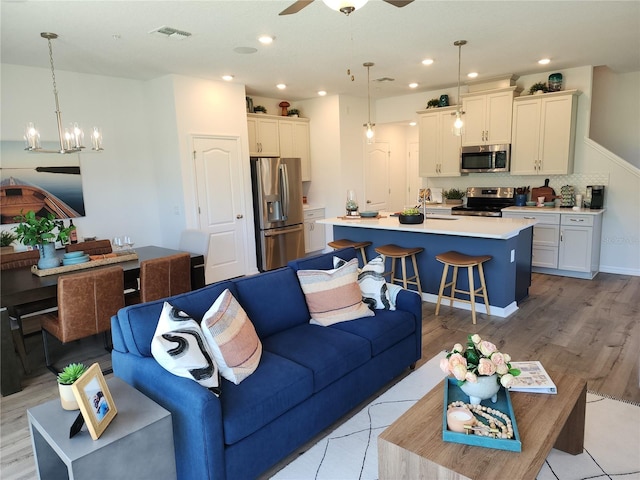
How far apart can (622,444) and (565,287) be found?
329 centimetres

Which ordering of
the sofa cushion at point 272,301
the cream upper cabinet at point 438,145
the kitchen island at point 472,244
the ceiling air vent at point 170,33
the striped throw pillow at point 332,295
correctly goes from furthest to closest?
the cream upper cabinet at point 438,145 → the kitchen island at point 472,244 → the ceiling air vent at point 170,33 → the striped throw pillow at point 332,295 → the sofa cushion at point 272,301

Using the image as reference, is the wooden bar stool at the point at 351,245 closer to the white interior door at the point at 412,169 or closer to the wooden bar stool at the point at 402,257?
the wooden bar stool at the point at 402,257

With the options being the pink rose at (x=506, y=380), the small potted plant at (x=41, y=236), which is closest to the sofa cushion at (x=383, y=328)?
the pink rose at (x=506, y=380)

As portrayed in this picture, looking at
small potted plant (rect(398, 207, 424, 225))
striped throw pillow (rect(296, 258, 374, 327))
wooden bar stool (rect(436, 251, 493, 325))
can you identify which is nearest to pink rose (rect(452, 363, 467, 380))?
striped throw pillow (rect(296, 258, 374, 327))

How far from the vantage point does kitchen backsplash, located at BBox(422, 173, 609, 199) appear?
19.3 feet

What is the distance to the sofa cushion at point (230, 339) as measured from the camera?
7.08 ft

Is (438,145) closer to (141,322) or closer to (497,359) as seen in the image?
(497,359)

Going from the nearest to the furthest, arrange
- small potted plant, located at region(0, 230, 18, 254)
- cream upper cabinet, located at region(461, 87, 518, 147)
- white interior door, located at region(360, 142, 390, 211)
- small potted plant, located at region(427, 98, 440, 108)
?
1. small potted plant, located at region(0, 230, 18, 254)
2. cream upper cabinet, located at region(461, 87, 518, 147)
3. small potted plant, located at region(427, 98, 440, 108)
4. white interior door, located at region(360, 142, 390, 211)

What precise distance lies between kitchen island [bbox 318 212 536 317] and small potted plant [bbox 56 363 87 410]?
3.36 metres

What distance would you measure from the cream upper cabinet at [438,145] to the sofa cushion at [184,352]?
5.71 m

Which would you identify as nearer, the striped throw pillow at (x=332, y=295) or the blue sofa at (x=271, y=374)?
the blue sofa at (x=271, y=374)

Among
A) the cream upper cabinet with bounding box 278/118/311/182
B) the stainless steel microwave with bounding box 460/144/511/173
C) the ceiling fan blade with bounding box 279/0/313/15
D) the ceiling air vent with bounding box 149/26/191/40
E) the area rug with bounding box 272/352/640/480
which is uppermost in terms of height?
the ceiling air vent with bounding box 149/26/191/40

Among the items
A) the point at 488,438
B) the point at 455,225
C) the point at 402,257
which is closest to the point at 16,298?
the point at 488,438

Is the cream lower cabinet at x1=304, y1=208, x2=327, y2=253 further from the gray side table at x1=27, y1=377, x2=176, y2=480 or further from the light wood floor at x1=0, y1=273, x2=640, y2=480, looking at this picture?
the gray side table at x1=27, y1=377, x2=176, y2=480
